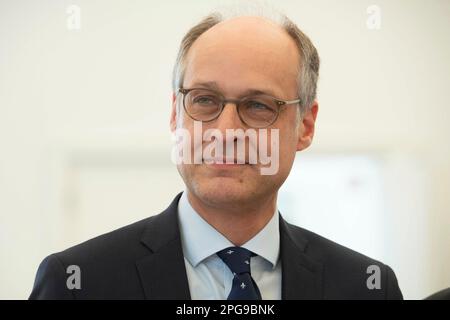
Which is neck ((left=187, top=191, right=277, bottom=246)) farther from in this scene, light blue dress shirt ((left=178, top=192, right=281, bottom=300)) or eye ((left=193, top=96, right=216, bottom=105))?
eye ((left=193, top=96, right=216, bottom=105))

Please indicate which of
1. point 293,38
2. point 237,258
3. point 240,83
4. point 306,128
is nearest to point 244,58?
point 240,83

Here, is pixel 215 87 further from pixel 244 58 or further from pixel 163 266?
pixel 163 266

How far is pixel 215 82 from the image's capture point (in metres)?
1.08

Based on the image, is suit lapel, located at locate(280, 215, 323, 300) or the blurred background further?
the blurred background

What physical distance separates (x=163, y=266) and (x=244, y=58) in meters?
0.42

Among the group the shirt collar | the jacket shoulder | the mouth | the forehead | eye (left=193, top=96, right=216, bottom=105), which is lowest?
the jacket shoulder

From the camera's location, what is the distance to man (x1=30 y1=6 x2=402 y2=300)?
1054mm

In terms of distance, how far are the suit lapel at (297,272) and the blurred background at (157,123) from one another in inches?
16.5

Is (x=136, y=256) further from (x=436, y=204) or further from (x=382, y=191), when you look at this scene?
(x=436, y=204)

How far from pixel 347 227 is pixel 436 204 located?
299 mm

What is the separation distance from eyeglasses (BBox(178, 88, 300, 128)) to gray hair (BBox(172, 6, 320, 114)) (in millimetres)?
80

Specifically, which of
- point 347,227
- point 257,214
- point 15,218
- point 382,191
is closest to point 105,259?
point 257,214

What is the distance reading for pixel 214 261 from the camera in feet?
3.63

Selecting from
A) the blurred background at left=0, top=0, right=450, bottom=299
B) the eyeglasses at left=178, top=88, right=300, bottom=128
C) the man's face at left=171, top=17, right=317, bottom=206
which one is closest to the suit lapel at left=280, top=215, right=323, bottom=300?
the man's face at left=171, top=17, right=317, bottom=206
